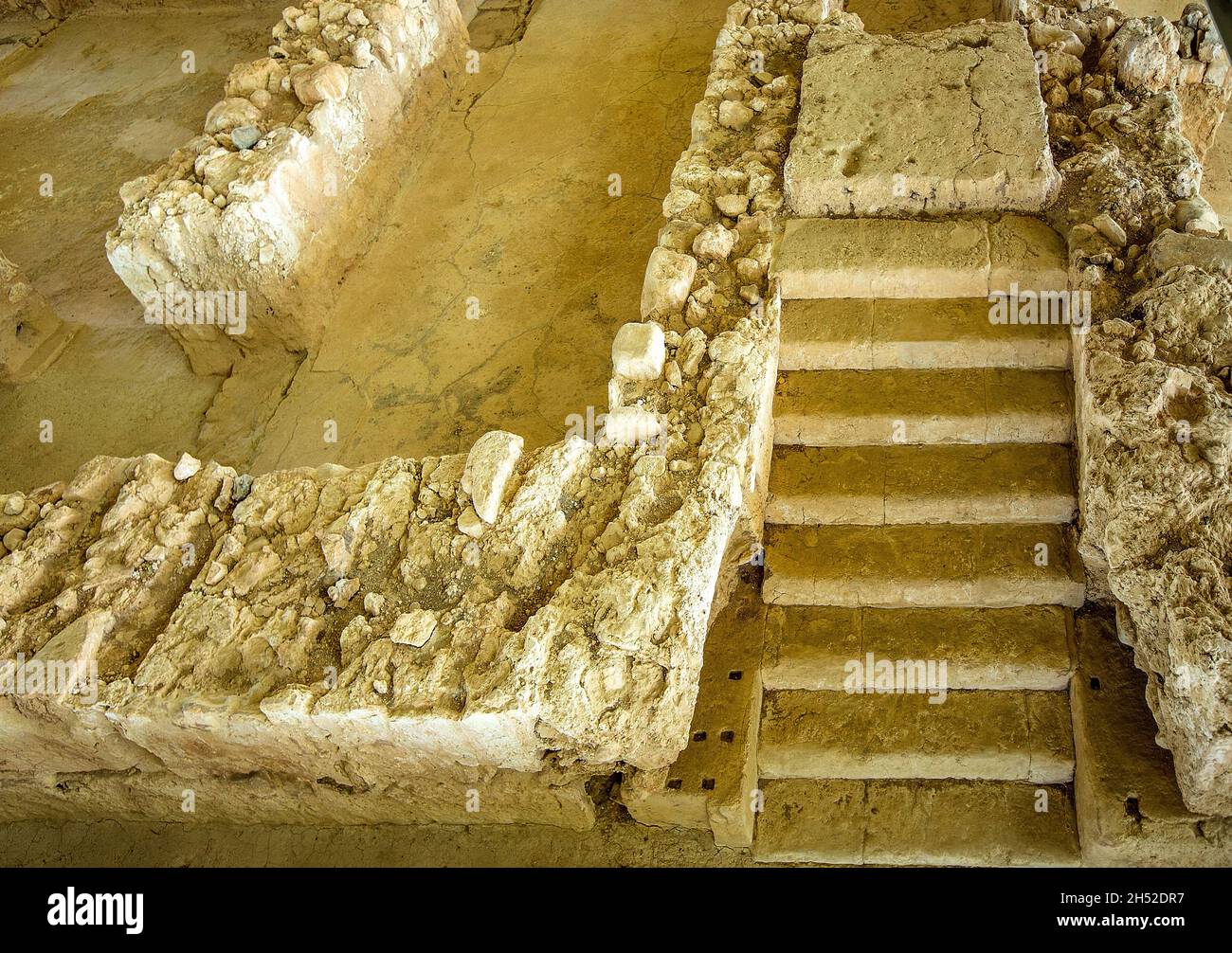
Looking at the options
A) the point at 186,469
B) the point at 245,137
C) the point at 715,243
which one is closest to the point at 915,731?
the point at 715,243

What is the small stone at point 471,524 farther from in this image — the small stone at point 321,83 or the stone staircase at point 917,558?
the small stone at point 321,83

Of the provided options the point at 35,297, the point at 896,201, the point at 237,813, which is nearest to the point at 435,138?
the point at 35,297

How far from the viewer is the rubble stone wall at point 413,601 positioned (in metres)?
2.73

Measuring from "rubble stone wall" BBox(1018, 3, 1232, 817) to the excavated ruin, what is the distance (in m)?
0.01

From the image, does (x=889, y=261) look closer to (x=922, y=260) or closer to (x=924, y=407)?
A: (x=922, y=260)

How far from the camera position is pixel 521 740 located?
2.75 metres

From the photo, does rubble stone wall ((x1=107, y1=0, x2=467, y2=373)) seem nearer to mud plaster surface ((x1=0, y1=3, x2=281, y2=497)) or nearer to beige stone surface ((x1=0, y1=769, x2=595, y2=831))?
mud plaster surface ((x1=0, y1=3, x2=281, y2=497))

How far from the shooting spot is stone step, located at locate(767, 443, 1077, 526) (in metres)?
3.27

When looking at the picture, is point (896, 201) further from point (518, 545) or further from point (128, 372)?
point (128, 372)

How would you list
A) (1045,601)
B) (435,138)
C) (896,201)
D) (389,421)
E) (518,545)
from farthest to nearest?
(435,138) < (389,421) < (896,201) < (1045,601) < (518,545)

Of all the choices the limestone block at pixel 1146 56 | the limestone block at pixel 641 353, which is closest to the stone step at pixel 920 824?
the limestone block at pixel 641 353

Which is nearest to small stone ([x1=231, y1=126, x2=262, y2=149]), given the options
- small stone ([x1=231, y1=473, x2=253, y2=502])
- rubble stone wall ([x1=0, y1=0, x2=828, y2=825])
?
rubble stone wall ([x1=0, y1=0, x2=828, y2=825])

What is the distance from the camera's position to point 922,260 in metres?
3.49

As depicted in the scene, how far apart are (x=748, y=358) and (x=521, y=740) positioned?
1414 mm
